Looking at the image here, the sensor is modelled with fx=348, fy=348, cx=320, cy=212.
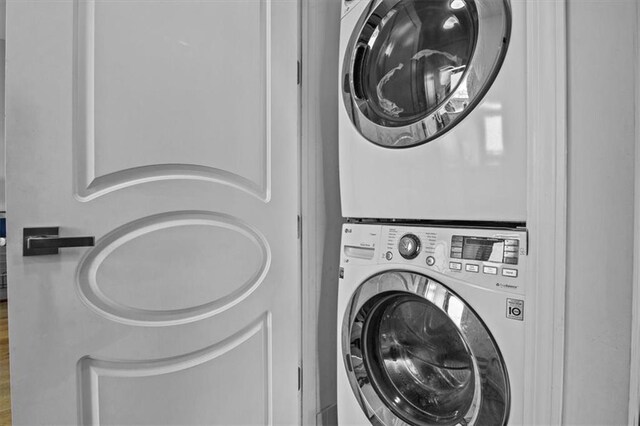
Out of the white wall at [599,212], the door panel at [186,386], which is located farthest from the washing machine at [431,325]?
the door panel at [186,386]

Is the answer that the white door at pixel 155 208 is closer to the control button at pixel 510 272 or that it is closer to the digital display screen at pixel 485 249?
the digital display screen at pixel 485 249

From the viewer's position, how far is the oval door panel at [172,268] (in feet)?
2.97

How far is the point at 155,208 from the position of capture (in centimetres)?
98

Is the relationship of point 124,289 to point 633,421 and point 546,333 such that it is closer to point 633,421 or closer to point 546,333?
point 546,333

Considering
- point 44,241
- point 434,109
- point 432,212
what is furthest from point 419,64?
point 44,241

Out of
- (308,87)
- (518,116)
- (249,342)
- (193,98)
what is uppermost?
(308,87)

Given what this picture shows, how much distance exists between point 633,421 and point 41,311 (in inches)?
52.0

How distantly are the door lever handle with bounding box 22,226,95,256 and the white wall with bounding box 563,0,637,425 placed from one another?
3.78 ft

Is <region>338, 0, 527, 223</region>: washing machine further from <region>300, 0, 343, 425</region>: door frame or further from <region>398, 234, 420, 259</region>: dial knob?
<region>300, 0, 343, 425</region>: door frame

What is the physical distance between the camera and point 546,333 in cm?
74

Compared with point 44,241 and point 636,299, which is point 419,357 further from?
point 44,241

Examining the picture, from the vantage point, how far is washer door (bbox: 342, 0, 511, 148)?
2.67ft

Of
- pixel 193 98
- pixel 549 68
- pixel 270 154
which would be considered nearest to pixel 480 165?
pixel 549 68

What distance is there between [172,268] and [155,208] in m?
0.18
